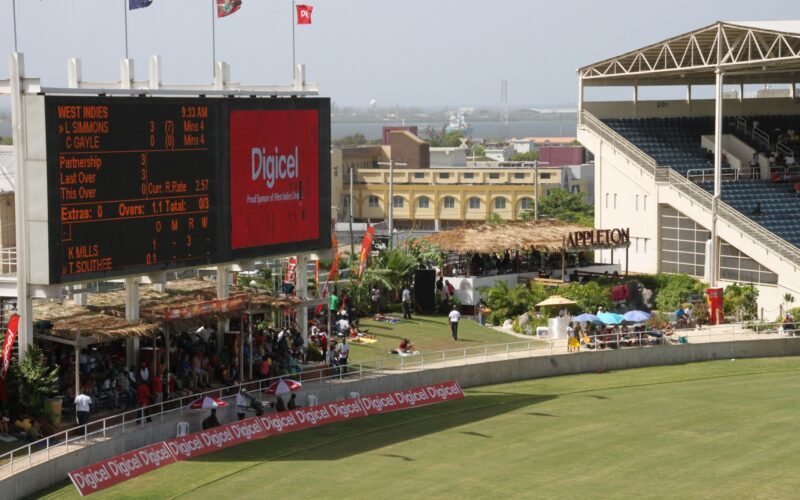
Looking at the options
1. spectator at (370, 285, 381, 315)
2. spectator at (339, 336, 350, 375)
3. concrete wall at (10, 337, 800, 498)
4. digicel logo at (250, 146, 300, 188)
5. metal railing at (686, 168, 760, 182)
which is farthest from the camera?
metal railing at (686, 168, 760, 182)

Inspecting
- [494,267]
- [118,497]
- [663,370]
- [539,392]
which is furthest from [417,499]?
[494,267]

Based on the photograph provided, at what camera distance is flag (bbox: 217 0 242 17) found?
38.3 metres

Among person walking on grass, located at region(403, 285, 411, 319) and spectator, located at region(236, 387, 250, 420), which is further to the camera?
person walking on grass, located at region(403, 285, 411, 319)

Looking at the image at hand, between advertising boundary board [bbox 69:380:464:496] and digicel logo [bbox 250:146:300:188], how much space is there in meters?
6.10

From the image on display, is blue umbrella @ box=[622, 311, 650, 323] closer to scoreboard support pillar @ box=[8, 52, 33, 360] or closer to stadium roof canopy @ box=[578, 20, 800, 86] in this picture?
stadium roof canopy @ box=[578, 20, 800, 86]

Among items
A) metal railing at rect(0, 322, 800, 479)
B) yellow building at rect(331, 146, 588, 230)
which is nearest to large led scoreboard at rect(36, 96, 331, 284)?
metal railing at rect(0, 322, 800, 479)

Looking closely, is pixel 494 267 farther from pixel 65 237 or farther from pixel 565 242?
pixel 65 237

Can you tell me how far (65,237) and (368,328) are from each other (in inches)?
632

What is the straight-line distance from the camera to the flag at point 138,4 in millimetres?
35219

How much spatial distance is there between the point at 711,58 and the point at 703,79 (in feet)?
23.0

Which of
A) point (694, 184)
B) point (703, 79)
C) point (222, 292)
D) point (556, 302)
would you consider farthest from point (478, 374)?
point (703, 79)

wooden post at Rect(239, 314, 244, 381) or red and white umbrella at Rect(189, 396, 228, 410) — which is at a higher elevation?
wooden post at Rect(239, 314, 244, 381)

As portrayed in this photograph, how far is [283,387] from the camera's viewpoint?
1342 inches

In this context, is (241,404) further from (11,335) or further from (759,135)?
(759,135)
